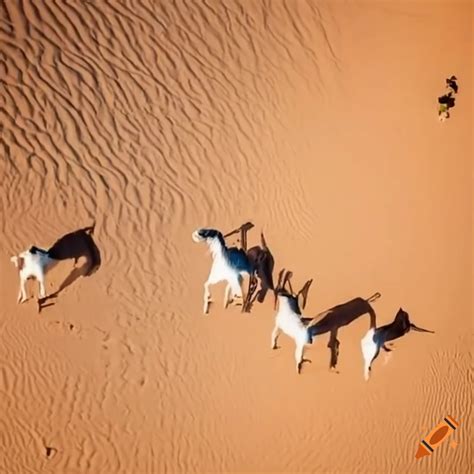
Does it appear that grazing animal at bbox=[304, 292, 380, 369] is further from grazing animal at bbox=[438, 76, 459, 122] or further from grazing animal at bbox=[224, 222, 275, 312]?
grazing animal at bbox=[438, 76, 459, 122]

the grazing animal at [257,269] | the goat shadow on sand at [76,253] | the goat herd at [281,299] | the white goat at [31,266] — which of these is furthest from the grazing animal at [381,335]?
the white goat at [31,266]

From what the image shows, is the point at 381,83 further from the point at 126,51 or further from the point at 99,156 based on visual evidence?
the point at 99,156

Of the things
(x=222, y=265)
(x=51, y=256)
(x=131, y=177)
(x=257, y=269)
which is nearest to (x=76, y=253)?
(x=51, y=256)

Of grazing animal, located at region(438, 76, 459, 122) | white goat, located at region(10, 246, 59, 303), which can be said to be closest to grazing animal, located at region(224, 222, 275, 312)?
white goat, located at region(10, 246, 59, 303)

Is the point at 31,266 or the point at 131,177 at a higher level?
the point at 131,177

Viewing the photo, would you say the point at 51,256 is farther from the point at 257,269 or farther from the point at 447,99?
the point at 447,99
